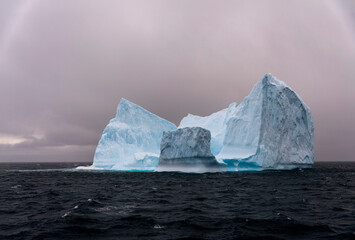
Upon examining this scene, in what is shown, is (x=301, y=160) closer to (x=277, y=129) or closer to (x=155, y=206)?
(x=277, y=129)

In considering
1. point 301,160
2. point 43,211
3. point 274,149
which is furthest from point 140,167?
point 43,211

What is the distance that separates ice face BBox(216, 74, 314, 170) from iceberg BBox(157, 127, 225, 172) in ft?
14.8

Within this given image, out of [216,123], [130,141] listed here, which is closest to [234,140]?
[216,123]

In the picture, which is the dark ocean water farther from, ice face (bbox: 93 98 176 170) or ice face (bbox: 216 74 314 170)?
ice face (bbox: 93 98 176 170)

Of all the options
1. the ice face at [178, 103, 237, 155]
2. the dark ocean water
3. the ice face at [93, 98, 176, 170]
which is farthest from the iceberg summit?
the dark ocean water

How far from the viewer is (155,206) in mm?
13891

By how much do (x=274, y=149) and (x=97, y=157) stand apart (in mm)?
26442

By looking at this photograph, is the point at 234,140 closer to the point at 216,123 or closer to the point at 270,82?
the point at 270,82

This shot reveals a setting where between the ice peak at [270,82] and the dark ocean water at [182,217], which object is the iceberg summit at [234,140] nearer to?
the ice peak at [270,82]

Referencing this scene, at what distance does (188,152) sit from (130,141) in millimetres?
14528

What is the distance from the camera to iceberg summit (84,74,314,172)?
125 feet

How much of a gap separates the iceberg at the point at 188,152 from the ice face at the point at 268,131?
4505 mm

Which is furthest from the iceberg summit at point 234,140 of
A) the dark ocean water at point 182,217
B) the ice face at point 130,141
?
the dark ocean water at point 182,217

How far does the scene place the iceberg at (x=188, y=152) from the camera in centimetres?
3625
